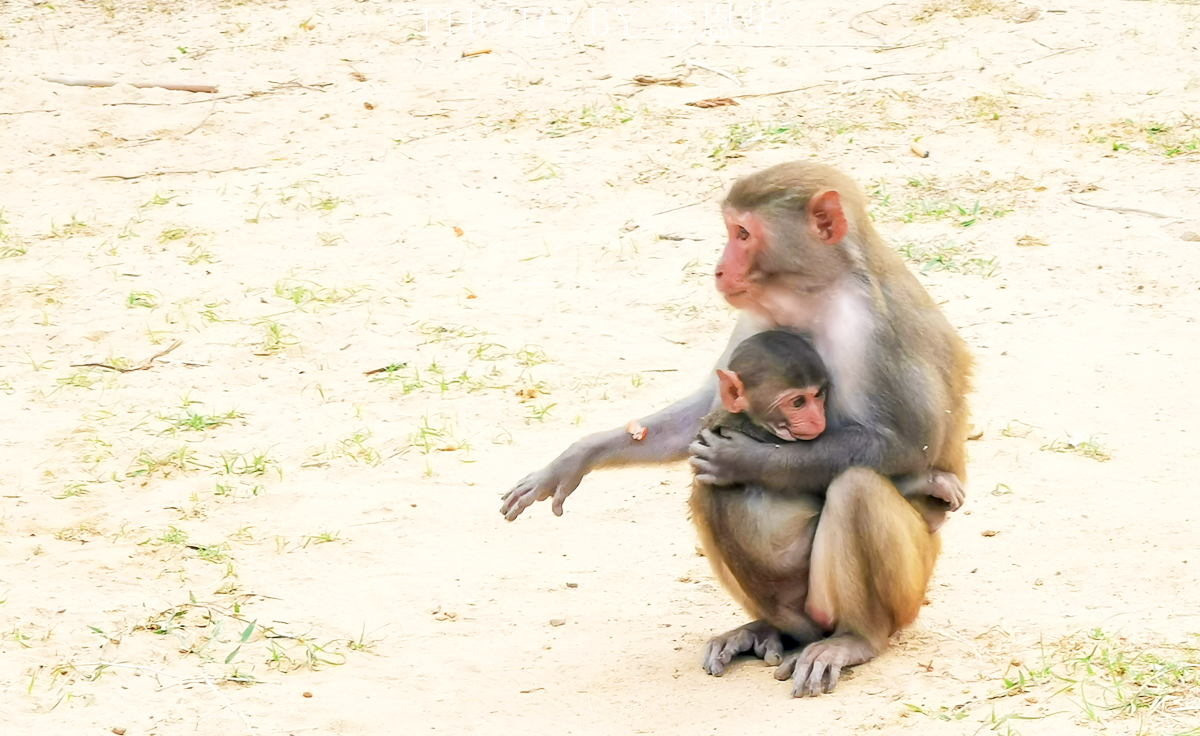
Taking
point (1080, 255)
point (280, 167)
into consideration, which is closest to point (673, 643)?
point (1080, 255)

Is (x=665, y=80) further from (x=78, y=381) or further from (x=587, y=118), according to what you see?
(x=78, y=381)

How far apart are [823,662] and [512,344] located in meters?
3.79

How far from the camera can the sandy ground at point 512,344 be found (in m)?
4.88

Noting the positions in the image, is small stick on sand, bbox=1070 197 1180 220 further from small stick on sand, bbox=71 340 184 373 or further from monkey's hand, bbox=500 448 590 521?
small stick on sand, bbox=71 340 184 373

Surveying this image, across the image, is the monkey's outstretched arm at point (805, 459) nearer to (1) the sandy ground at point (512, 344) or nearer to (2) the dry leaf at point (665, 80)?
(1) the sandy ground at point (512, 344)

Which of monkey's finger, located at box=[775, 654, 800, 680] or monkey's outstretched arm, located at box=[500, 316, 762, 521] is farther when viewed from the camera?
monkey's outstretched arm, located at box=[500, 316, 762, 521]

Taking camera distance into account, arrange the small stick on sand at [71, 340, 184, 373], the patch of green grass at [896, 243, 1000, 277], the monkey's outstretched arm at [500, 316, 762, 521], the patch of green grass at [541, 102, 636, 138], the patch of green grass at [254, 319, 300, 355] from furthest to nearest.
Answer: the patch of green grass at [541, 102, 636, 138]
the patch of green grass at [896, 243, 1000, 277]
the patch of green grass at [254, 319, 300, 355]
the small stick on sand at [71, 340, 184, 373]
the monkey's outstretched arm at [500, 316, 762, 521]

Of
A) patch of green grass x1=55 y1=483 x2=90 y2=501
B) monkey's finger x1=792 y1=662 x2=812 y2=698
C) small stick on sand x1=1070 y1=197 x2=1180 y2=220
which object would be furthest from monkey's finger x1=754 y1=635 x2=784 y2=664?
small stick on sand x1=1070 y1=197 x2=1180 y2=220

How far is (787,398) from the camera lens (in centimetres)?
452

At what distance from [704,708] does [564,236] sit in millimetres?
5012

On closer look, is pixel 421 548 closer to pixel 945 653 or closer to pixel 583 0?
pixel 945 653

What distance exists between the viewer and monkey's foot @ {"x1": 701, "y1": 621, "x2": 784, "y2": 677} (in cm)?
489

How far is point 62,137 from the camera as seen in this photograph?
1145cm

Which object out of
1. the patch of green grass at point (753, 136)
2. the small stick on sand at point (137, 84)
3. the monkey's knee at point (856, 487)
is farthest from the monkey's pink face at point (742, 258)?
the small stick on sand at point (137, 84)
